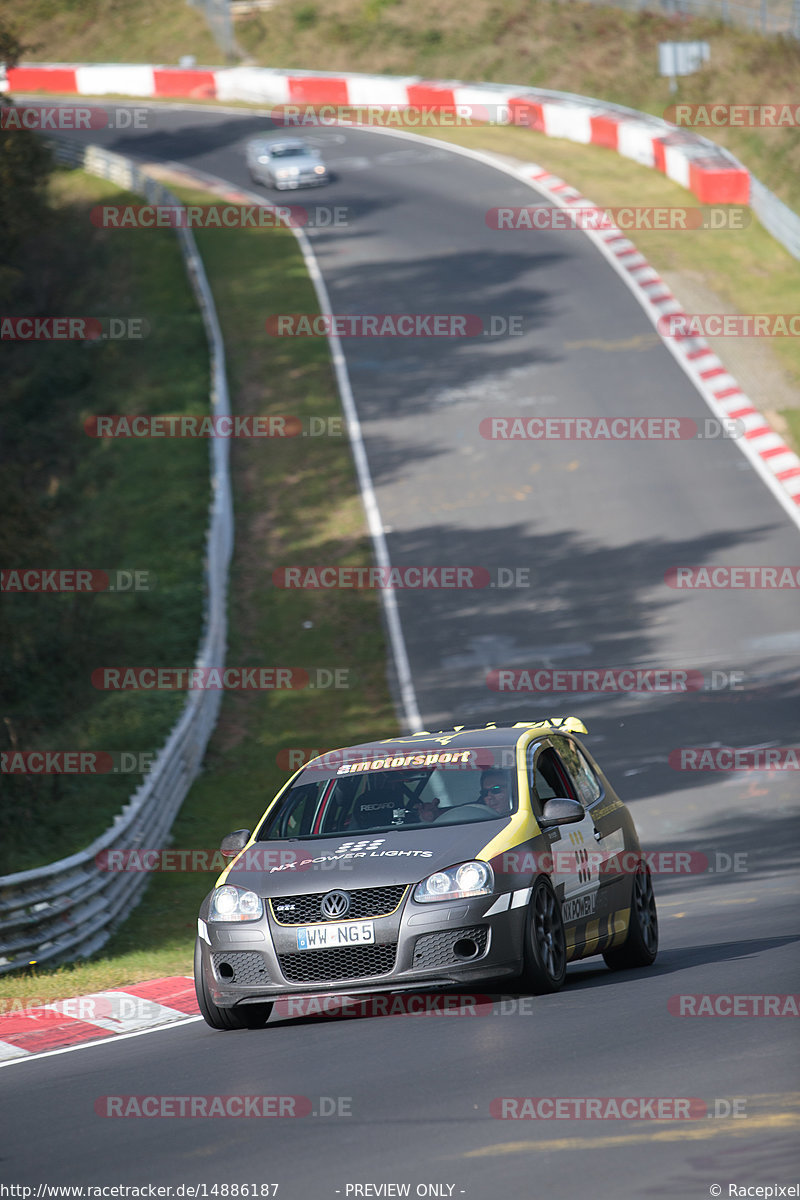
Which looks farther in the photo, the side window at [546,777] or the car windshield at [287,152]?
the car windshield at [287,152]

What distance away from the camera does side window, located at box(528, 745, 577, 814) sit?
9.91 metres

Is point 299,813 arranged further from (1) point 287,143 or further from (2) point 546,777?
(1) point 287,143

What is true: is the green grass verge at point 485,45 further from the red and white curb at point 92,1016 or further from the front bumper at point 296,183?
the red and white curb at point 92,1016

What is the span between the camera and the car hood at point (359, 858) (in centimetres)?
892

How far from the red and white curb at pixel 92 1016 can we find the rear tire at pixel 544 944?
8.38 feet

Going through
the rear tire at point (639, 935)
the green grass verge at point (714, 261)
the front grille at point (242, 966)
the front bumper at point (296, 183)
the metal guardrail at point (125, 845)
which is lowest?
the front bumper at point (296, 183)

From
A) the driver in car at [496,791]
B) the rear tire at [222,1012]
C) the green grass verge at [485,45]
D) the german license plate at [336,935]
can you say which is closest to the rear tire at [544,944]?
the driver in car at [496,791]

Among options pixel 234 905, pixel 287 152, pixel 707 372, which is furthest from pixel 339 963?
pixel 287 152

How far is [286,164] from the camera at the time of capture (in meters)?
46.5

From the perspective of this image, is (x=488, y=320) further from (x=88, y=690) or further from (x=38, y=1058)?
(x=38, y=1058)

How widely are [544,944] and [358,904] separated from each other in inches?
42.4

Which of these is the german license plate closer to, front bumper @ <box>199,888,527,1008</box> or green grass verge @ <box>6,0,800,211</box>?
front bumper @ <box>199,888,527,1008</box>

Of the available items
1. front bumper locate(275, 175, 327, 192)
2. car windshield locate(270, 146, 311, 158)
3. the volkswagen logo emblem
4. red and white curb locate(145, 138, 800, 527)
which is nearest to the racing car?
the volkswagen logo emblem

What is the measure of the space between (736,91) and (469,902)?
42.8 m
